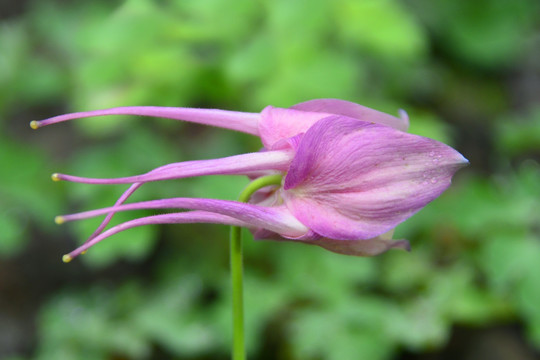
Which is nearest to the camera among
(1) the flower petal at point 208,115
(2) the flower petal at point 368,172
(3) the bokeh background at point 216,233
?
(2) the flower petal at point 368,172

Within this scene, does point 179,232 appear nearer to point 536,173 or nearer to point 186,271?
point 186,271

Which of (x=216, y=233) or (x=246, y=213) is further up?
(x=246, y=213)

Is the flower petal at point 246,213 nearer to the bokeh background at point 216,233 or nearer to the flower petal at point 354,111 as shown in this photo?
the flower petal at point 354,111

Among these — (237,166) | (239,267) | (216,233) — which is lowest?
(216,233)

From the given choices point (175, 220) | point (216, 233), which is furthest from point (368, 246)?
point (216, 233)

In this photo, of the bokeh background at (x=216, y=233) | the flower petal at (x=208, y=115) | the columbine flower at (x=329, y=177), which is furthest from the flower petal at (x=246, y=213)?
the bokeh background at (x=216, y=233)

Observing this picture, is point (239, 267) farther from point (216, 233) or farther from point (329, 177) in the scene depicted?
point (216, 233)

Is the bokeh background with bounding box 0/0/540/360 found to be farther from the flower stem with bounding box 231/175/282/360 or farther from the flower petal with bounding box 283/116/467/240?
the flower petal with bounding box 283/116/467/240
